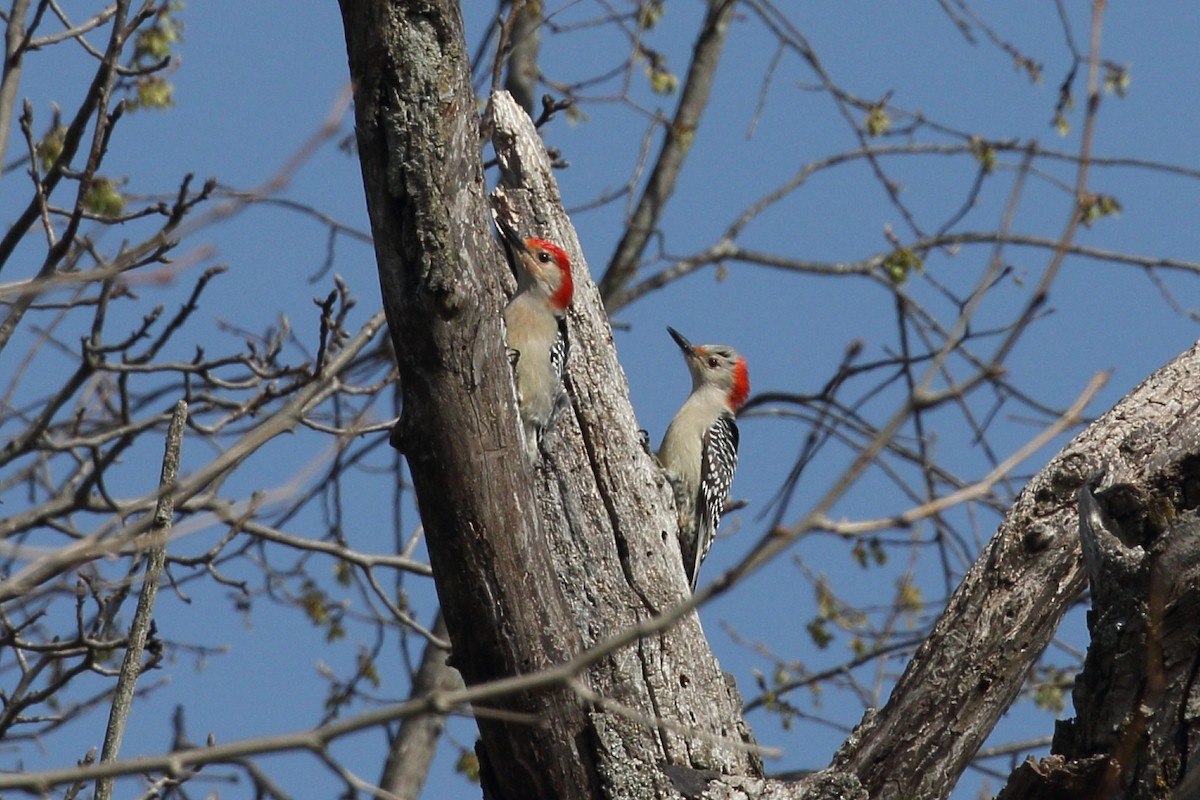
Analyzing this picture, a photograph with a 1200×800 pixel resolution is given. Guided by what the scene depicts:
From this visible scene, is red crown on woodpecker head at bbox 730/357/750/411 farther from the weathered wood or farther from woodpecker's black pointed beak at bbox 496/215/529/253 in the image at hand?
the weathered wood

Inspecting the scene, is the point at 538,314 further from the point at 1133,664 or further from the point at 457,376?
the point at 1133,664

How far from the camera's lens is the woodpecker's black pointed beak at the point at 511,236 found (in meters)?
5.93

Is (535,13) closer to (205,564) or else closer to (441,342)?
(205,564)

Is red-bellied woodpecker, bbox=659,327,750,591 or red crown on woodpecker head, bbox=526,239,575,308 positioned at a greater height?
red-bellied woodpecker, bbox=659,327,750,591

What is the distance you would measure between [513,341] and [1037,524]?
257cm

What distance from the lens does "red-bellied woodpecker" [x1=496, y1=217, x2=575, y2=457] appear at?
5562mm

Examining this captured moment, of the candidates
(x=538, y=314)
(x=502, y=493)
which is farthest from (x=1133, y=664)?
(x=538, y=314)

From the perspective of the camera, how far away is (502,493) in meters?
3.85

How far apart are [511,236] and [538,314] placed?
360 mm

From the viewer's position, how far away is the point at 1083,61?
8227 millimetres

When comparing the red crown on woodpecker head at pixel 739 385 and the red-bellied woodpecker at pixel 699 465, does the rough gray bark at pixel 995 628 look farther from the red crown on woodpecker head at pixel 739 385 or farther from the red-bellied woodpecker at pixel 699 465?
the red crown on woodpecker head at pixel 739 385

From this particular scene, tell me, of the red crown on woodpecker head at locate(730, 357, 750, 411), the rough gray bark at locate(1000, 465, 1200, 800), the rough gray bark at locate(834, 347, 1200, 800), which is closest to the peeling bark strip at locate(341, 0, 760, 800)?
the rough gray bark at locate(834, 347, 1200, 800)

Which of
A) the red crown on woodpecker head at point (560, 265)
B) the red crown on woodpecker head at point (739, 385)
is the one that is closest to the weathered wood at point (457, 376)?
the red crown on woodpecker head at point (560, 265)

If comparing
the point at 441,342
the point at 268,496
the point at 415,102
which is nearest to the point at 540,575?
the point at 441,342
